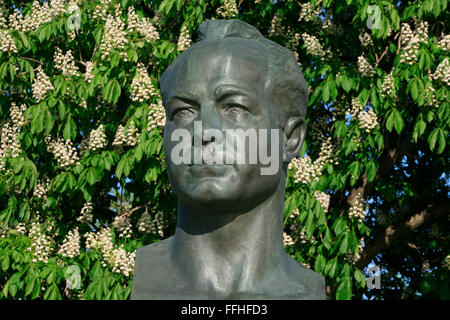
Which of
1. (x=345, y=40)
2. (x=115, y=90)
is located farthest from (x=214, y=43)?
(x=345, y=40)

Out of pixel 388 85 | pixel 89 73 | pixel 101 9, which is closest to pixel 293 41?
pixel 388 85

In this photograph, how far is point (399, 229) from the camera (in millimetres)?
8219

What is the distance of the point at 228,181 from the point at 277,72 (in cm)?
68

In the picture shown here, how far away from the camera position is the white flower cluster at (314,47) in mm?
7605

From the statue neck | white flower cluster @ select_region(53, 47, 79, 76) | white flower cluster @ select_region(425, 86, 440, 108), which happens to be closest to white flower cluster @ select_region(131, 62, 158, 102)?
white flower cluster @ select_region(53, 47, 79, 76)

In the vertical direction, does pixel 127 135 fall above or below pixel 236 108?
above

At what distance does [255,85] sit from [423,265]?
541 centimetres

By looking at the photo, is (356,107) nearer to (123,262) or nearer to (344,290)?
(344,290)

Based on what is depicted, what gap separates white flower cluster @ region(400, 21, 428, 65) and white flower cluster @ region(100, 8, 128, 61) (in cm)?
270

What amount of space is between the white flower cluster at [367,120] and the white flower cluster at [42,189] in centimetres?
321

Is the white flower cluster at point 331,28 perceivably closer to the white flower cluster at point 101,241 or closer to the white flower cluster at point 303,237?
the white flower cluster at point 303,237

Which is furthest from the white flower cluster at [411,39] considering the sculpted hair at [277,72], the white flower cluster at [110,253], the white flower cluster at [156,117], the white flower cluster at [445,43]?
the sculpted hair at [277,72]

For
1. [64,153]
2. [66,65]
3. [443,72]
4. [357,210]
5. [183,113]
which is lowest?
[183,113]

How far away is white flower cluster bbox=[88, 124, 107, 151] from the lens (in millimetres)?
7348
